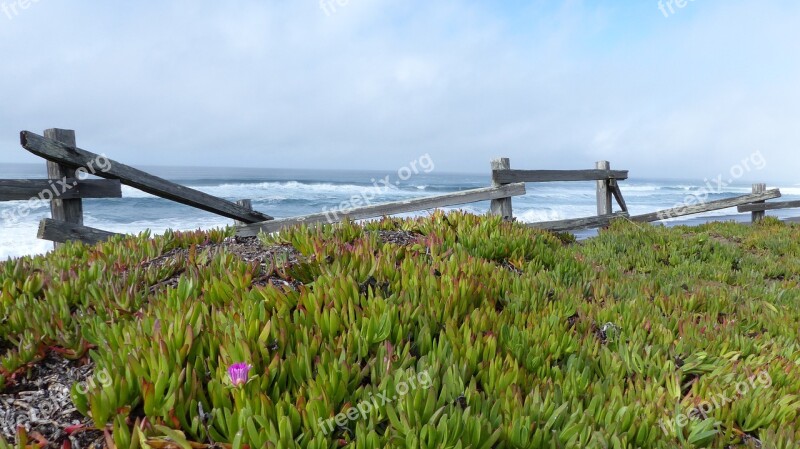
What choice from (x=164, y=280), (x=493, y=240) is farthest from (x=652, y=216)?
(x=164, y=280)

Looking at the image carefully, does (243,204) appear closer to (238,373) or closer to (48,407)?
(48,407)

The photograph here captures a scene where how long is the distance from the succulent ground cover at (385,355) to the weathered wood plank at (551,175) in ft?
15.3

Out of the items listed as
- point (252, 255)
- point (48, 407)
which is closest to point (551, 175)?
point (252, 255)

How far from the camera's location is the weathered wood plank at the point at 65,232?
5656 mm

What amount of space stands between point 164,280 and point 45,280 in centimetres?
78

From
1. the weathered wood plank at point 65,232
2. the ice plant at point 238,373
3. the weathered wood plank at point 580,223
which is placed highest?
the weathered wood plank at point 65,232

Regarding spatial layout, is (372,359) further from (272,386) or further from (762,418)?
(762,418)

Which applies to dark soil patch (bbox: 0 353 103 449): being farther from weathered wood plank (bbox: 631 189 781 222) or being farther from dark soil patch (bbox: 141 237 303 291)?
weathered wood plank (bbox: 631 189 781 222)

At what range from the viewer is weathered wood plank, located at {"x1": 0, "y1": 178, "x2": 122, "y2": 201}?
17.8 feet

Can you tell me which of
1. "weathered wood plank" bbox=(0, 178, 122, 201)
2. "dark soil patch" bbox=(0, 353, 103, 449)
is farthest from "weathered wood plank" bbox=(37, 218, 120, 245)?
"dark soil patch" bbox=(0, 353, 103, 449)

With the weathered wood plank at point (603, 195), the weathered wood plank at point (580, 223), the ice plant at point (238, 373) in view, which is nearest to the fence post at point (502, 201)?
the weathered wood plank at point (580, 223)

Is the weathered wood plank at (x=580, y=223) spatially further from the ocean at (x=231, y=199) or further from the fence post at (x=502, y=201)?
the ocean at (x=231, y=199)

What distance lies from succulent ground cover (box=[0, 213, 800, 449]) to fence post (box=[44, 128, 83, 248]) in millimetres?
1596

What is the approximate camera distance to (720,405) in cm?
251
